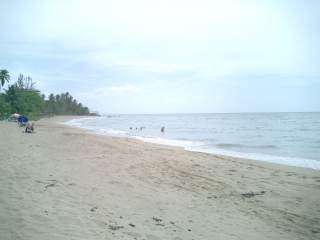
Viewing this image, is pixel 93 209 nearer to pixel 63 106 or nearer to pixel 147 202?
pixel 147 202

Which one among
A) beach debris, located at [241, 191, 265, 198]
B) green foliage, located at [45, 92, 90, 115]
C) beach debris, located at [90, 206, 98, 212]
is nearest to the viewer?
beach debris, located at [90, 206, 98, 212]

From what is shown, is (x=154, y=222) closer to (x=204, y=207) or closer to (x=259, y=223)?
(x=204, y=207)

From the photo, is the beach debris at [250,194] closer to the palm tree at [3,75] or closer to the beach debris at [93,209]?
the beach debris at [93,209]

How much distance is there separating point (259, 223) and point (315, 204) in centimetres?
212

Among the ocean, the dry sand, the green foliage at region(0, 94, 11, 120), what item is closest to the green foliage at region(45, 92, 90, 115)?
the green foliage at region(0, 94, 11, 120)

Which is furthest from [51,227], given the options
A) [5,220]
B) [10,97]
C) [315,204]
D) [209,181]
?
[10,97]

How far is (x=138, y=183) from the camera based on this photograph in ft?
23.8

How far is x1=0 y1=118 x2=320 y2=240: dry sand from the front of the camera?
4.29 meters

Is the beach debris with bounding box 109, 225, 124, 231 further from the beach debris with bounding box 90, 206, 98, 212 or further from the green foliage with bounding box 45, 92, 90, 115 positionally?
the green foliage with bounding box 45, 92, 90, 115

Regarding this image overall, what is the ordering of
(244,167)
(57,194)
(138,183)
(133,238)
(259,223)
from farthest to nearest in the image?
(244,167), (138,183), (57,194), (259,223), (133,238)

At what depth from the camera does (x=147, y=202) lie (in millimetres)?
5801

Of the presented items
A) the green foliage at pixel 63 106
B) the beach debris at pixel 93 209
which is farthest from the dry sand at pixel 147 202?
the green foliage at pixel 63 106

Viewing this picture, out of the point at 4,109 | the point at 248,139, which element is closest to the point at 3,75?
the point at 4,109

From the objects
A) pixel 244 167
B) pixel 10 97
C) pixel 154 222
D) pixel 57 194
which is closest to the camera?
pixel 154 222
